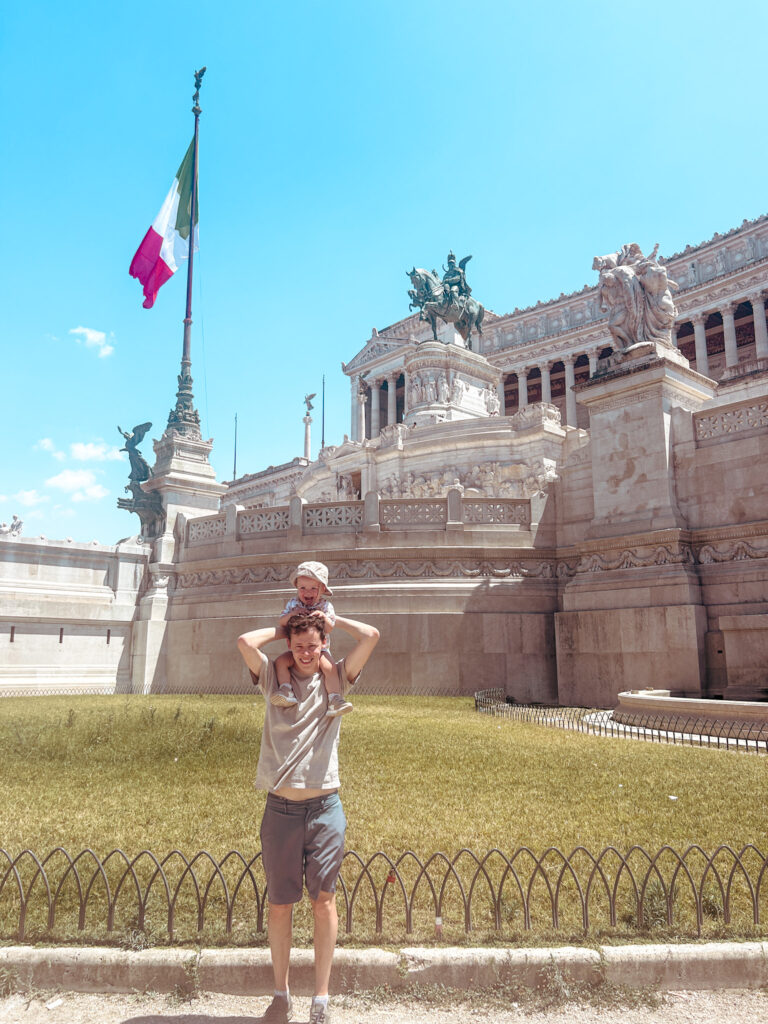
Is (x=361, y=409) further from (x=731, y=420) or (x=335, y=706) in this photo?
(x=335, y=706)

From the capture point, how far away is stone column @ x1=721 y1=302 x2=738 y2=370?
60.9 m

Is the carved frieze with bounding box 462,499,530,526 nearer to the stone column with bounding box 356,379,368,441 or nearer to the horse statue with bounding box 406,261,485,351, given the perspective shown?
the horse statue with bounding box 406,261,485,351

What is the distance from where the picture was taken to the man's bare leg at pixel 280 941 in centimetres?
386

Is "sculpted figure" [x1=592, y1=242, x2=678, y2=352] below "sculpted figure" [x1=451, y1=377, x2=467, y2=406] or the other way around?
below

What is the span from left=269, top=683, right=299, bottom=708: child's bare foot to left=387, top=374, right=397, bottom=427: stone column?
7720 centimetres

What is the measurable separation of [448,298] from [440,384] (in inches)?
467

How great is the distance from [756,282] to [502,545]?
54170 millimetres

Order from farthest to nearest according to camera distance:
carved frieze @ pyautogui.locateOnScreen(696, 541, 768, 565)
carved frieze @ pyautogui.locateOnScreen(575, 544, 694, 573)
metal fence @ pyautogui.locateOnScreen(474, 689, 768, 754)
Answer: carved frieze @ pyautogui.locateOnScreen(575, 544, 694, 573), carved frieze @ pyautogui.locateOnScreen(696, 541, 768, 565), metal fence @ pyautogui.locateOnScreen(474, 689, 768, 754)

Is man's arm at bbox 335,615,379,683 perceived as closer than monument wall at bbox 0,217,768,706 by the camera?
Yes

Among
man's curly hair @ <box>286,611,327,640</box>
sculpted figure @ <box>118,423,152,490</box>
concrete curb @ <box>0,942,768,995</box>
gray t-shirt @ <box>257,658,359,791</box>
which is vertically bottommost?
concrete curb @ <box>0,942,768,995</box>

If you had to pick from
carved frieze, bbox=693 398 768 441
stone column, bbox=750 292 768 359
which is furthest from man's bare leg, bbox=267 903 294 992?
stone column, bbox=750 292 768 359

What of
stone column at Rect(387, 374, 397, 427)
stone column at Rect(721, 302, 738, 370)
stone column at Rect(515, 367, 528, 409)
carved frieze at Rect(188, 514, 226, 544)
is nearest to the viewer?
carved frieze at Rect(188, 514, 226, 544)

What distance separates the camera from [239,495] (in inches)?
2879

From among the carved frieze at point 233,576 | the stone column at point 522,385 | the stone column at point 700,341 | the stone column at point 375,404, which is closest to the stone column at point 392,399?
the stone column at point 375,404
